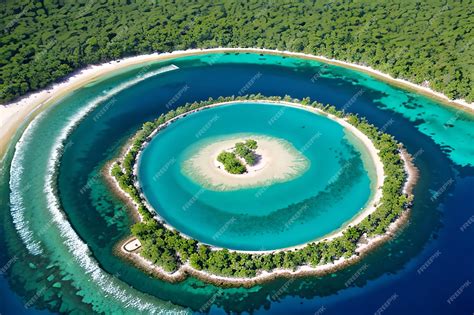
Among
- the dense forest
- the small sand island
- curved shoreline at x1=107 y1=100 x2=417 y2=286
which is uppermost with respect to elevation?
the dense forest

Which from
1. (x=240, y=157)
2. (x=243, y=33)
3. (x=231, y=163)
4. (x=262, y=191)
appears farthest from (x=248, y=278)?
(x=243, y=33)

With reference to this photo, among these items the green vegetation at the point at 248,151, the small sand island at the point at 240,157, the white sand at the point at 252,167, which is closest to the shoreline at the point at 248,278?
the white sand at the point at 252,167

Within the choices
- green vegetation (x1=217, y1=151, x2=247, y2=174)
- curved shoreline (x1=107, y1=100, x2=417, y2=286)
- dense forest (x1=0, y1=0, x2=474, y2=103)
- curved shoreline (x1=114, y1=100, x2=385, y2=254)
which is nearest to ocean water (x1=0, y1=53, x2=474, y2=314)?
curved shoreline (x1=107, y1=100, x2=417, y2=286)

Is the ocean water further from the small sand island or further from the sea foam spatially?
the small sand island

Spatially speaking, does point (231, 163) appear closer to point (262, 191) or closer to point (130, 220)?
point (262, 191)

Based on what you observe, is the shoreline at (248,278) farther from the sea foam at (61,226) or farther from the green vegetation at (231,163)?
the green vegetation at (231,163)

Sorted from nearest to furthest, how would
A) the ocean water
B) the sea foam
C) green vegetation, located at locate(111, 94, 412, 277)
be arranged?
the ocean water
the sea foam
green vegetation, located at locate(111, 94, 412, 277)

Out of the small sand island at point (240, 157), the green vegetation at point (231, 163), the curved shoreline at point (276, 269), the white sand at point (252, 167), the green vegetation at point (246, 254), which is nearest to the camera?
the curved shoreline at point (276, 269)
